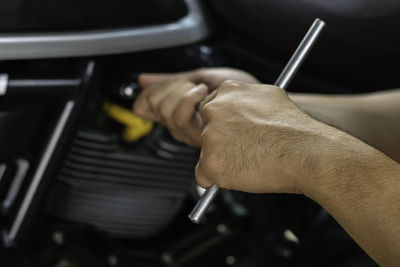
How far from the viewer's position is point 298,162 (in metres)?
0.54

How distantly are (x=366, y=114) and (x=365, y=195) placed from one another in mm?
339

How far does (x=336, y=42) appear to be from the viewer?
0.80 m

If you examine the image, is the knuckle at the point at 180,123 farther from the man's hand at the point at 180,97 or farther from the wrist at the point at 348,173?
the wrist at the point at 348,173

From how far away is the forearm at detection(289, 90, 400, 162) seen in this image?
80cm

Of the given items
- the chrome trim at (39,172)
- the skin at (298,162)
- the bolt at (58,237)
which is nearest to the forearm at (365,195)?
the skin at (298,162)

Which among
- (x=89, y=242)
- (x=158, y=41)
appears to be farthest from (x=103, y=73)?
(x=89, y=242)

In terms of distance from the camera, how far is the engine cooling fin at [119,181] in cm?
84

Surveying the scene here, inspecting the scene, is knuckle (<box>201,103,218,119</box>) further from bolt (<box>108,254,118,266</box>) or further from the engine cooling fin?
bolt (<box>108,254,118,266</box>)

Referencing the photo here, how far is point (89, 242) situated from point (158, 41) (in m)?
0.29

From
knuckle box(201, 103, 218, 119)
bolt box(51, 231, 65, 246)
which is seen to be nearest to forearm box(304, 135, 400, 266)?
knuckle box(201, 103, 218, 119)

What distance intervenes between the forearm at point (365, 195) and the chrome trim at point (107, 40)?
0.31 meters

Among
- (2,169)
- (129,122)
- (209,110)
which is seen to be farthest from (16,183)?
(209,110)

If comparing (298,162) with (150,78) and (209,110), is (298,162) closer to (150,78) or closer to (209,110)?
(209,110)

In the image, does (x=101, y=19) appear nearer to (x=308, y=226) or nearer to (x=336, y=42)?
(x=336, y=42)
